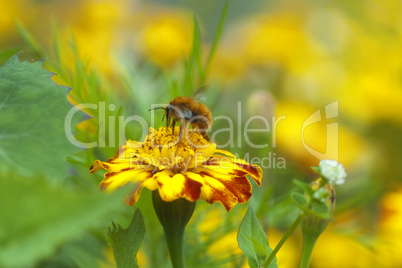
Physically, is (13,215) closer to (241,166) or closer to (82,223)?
(82,223)

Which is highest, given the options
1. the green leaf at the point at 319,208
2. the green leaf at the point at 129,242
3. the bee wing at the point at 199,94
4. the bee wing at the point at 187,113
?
the bee wing at the point at 199,94

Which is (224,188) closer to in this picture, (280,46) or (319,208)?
(319,208)

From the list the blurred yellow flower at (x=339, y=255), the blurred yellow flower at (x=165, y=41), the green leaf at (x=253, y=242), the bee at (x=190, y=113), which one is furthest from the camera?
the blurred yellow flower at (x=165, y=41)

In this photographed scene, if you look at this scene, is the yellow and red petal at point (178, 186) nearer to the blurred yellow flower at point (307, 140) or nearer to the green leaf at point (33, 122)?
the green leaf at point (33, 122)

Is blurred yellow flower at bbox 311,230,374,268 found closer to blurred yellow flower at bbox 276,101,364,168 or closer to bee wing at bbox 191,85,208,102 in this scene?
blurred yellow flower at bbox 276,101,364,168

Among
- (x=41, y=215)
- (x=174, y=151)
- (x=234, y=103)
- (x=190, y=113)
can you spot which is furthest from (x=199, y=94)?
(x=234, y=103)

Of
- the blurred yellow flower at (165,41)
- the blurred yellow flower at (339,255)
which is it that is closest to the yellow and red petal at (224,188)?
the blurred yellow flower at (339,255)
